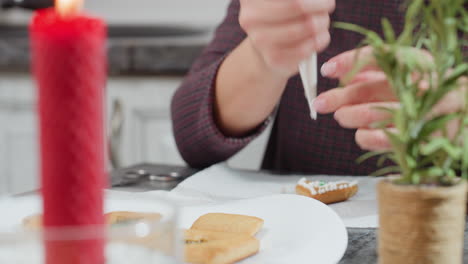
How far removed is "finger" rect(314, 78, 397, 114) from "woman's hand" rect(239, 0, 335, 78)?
102 millimetres

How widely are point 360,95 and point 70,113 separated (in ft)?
0.70

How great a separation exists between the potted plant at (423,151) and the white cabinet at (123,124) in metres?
1.25

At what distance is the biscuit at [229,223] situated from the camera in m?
0.50

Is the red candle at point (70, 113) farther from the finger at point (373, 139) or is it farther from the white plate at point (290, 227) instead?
the finger at point (373, 139)

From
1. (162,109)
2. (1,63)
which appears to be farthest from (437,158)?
(1,63)

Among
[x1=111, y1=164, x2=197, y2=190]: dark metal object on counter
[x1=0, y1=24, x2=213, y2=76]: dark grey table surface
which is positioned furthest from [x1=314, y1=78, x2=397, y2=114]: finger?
[x1=0, y1=24, x2=213, y2=76]: dark grey table surface

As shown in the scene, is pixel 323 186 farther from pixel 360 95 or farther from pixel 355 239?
pixel 360 95

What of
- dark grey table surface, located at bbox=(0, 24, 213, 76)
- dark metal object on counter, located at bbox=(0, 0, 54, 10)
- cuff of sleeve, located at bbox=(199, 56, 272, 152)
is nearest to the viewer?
cuff of sleeve, located at bbox=(199, 56, 272, 152)

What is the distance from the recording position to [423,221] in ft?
1.07

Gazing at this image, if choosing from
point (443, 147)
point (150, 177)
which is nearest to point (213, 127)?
point (150, 177)

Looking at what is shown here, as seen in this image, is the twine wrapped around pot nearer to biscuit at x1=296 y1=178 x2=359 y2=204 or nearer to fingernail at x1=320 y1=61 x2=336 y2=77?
fingernail at x1=320 y1=61 x2=336 y2=77

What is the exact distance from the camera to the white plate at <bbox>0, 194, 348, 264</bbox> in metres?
0.46

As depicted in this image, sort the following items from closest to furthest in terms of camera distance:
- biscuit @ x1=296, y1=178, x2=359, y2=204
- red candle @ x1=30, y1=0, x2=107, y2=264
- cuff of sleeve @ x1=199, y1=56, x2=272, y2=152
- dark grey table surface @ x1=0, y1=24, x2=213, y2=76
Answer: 1. red candle @ x1=30, y1=0, x2=107, y2=264
2. biscuit @ x1=296, y1=178, x2=359, y2=204
3. cuff of sleeve @ x1=199, y1=56, x2=272, y2=152
4. dark grey table surface @ x1=0, y1=24, x2=213, y2=76

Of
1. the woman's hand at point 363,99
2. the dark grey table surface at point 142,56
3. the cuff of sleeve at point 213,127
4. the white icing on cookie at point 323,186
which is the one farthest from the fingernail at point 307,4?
the dark grey table surface at point 142,56
